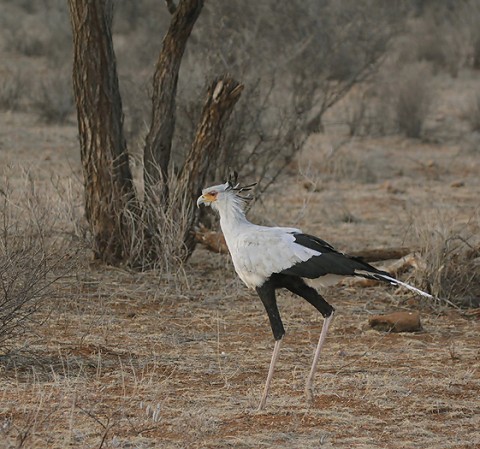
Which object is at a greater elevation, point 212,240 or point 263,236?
point 263,236

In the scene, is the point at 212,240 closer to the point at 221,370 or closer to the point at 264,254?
the point at 221,370

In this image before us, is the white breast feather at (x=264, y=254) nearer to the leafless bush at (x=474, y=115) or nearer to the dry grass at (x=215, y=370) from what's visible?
the dry grass at (x=215, y=370)

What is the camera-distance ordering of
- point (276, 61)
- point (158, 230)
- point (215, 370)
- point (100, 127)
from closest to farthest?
point (215, 370) < point (100, 127) < point (158, 230) < point (276, 61)

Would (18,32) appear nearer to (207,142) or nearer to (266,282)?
(207,142)

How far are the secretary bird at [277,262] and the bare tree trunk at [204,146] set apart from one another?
2.77 m

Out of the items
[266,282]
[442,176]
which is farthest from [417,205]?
[266,282]

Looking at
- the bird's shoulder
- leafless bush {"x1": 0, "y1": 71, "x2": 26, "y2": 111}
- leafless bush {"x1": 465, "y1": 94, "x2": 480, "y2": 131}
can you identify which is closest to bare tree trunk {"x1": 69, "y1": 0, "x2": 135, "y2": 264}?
A: the bird's shoulder

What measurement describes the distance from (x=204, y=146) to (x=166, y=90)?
1.73 feet

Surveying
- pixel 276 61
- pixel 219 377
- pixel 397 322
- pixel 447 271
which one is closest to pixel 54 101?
pixel 276 61

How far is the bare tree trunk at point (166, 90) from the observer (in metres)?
8.42

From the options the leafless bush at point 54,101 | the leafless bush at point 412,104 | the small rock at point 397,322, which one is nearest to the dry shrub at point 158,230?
the small rock at point 397,322

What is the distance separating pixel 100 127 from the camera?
8312mm

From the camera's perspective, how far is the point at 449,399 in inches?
222

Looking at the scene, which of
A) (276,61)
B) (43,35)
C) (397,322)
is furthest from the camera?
(43,35)
